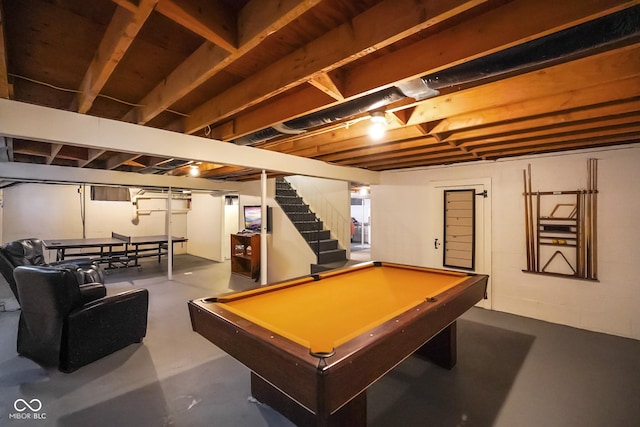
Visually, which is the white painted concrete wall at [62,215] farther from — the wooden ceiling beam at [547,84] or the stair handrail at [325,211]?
the wooden ceiling beam at [547,84]

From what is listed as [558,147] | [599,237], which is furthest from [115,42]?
[599,237]

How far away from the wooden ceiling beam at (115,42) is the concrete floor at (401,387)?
2319 mm

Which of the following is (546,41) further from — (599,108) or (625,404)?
(625,404)

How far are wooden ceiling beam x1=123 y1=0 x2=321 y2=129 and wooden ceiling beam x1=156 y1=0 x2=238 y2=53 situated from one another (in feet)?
0.15

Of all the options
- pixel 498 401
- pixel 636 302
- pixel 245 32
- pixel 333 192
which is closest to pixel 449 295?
pixel 498 401

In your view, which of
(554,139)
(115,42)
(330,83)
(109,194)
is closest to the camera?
(115,42)

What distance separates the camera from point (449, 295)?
7.23ft

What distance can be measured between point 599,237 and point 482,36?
366 cm

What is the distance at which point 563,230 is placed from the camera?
380 centimetres

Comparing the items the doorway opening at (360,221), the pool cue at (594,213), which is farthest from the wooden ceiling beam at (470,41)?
the doorway opening at (360,221)

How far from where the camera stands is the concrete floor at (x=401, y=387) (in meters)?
2.04


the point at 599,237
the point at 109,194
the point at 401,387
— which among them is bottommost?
the point at 401,387

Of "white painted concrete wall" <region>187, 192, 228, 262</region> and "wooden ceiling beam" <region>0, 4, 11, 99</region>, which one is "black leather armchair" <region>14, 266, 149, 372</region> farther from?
"white painted concrete wall" <region>187, 192, 228, 262</region>

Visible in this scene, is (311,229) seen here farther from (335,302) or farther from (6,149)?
(6,149)
